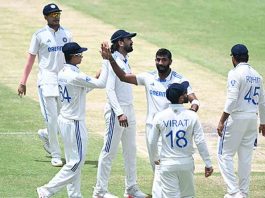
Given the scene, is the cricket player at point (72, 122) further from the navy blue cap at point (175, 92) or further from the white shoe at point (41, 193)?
the navy blue cap at point (175, 92)

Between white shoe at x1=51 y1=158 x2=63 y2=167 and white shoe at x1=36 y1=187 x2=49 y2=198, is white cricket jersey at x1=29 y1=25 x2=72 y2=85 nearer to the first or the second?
white shoe at x1=51 y1=158 x2=63 y2=167

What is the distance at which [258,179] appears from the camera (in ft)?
66.0

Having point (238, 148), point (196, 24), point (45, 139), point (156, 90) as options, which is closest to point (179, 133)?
point (156, 90)

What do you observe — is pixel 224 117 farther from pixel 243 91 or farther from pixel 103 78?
pixel 103 78

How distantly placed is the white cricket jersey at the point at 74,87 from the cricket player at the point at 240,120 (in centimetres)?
209

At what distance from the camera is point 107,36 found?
1251 inches

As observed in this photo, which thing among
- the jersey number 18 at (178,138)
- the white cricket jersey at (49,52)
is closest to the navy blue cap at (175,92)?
the jersey number 18 at (178,138)

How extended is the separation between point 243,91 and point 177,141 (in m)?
A: 2.77

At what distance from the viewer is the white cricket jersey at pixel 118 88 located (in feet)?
60.0

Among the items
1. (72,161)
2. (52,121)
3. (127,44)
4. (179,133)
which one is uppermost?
(127,44)

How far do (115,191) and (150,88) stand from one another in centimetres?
218

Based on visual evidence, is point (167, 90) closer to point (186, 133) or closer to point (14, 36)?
point (186, 133)

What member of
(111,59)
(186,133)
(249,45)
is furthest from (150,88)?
(249,45)

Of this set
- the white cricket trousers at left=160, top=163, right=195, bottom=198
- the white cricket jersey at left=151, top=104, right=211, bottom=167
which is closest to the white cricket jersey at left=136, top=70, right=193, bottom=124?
the white cricket jersey at left=151, top=104, right=211, bottom=167
